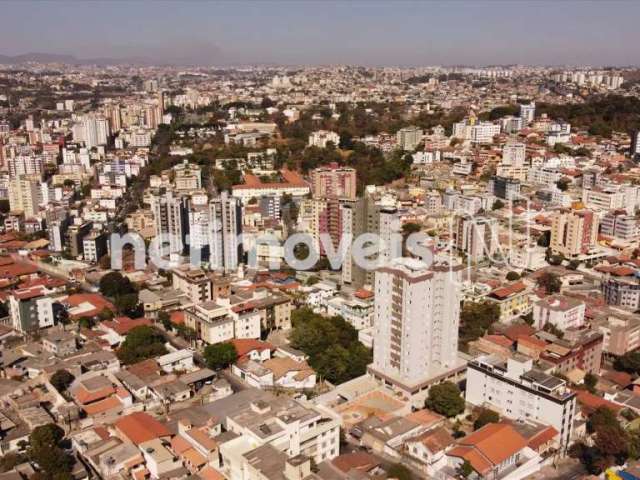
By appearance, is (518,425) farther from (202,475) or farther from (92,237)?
(92,237)

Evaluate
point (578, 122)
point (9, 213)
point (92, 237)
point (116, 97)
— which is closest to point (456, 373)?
point (92, 237)

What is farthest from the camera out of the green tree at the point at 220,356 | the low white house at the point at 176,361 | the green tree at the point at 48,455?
the green tree at the point at 220,356

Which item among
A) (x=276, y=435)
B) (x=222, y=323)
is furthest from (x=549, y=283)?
(x=276, y=435)

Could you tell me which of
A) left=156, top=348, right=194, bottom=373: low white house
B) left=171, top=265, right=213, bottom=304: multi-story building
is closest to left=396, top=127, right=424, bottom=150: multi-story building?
left=171, top=265, right=213, bottom=304: multi-story building

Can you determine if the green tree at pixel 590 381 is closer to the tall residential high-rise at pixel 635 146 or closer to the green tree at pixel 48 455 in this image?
the green tree at pixel 48 455

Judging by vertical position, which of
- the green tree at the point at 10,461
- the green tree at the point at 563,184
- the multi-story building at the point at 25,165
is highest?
the multi-story building at the point at 25,165

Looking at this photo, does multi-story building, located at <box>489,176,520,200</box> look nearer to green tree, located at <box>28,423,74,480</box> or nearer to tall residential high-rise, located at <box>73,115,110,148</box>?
green tree, located at <box>28,423,74,480</box>

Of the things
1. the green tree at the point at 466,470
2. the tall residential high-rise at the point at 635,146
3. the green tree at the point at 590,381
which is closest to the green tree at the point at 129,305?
the green tree at the point at 466,470
